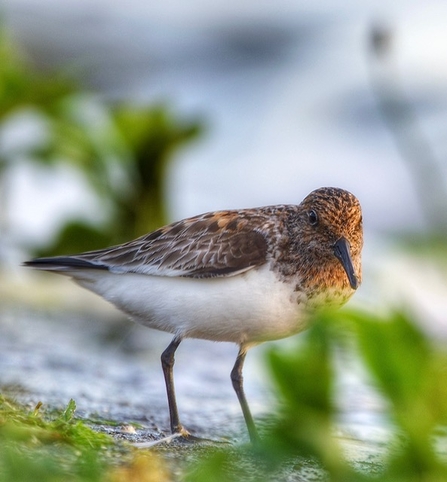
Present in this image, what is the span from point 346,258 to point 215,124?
8525 millimetres

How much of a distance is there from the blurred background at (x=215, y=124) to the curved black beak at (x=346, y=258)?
0.81ft

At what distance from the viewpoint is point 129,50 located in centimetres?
1514

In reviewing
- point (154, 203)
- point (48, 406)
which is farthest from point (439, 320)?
point (48, 406)

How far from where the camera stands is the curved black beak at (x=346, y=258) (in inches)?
171

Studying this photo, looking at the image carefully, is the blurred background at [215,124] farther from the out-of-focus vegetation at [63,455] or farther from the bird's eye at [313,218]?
the out-of-focus vegetation at [63,455]

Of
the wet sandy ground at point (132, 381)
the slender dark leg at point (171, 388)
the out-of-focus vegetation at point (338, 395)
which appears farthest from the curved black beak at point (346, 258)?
the out-of-focus vegetation at point (338, 395)

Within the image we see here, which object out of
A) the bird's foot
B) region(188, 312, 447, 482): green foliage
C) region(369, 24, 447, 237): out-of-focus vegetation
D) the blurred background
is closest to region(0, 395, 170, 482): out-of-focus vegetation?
the bird's foot

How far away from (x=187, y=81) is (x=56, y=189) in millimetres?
4951

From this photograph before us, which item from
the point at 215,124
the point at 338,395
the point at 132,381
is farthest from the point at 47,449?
the point at 215,124

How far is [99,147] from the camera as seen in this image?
7.32 m

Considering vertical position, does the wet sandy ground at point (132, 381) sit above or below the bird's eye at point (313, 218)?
below

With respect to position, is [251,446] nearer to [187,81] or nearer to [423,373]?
[423,373]

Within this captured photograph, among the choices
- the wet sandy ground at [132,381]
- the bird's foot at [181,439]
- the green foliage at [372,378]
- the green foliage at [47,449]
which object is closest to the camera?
the green foliage at [372,378]

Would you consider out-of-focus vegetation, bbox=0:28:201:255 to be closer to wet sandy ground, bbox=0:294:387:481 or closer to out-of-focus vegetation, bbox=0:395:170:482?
wet sandy ground, bbox=0:294:387:481
